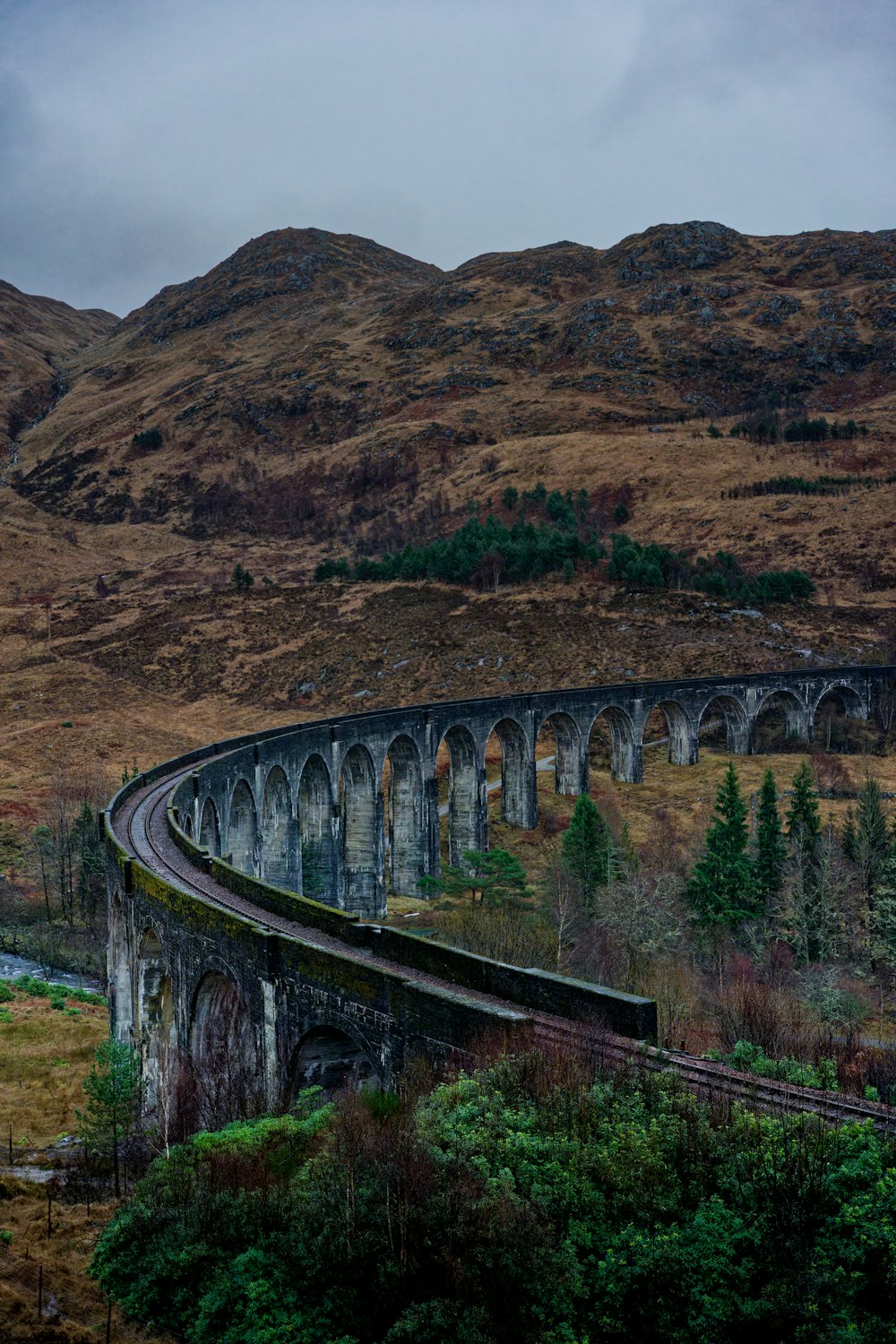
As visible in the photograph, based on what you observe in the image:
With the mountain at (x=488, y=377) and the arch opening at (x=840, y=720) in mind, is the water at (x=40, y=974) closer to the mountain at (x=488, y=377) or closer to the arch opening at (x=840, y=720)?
the arch opening at (x=840, y=720)

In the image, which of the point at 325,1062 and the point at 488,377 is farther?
the point at 488,377

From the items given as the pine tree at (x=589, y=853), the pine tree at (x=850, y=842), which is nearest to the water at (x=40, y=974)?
the pine tree at (x=589, y=853)

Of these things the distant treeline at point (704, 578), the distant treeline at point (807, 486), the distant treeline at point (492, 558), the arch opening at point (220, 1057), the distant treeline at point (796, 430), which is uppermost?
the distant treeline at point (796, 430)

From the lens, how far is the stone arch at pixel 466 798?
55781 mm

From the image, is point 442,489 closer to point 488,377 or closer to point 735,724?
point 488,377

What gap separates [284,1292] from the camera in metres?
11.9

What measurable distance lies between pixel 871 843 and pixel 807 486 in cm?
8294

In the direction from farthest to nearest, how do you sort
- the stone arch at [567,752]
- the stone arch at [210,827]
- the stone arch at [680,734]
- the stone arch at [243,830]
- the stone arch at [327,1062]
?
the stone arch at [680,734] → the stone arch at [567,752] → the stone arch at [243,830] → the stone arch at [210,827] → the stone arch at [327,1062]

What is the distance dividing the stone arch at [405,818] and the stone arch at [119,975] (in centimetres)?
2299

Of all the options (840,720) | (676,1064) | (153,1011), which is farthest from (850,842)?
(840,720)

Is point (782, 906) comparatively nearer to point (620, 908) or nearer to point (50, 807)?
point (620, 908)

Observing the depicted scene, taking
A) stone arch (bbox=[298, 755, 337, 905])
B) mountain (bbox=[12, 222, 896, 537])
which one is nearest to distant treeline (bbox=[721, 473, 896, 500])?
mountain (bbox=[12, 222, 896, 537])

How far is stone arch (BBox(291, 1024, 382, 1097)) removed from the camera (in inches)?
749

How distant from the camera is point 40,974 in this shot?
4316cm
